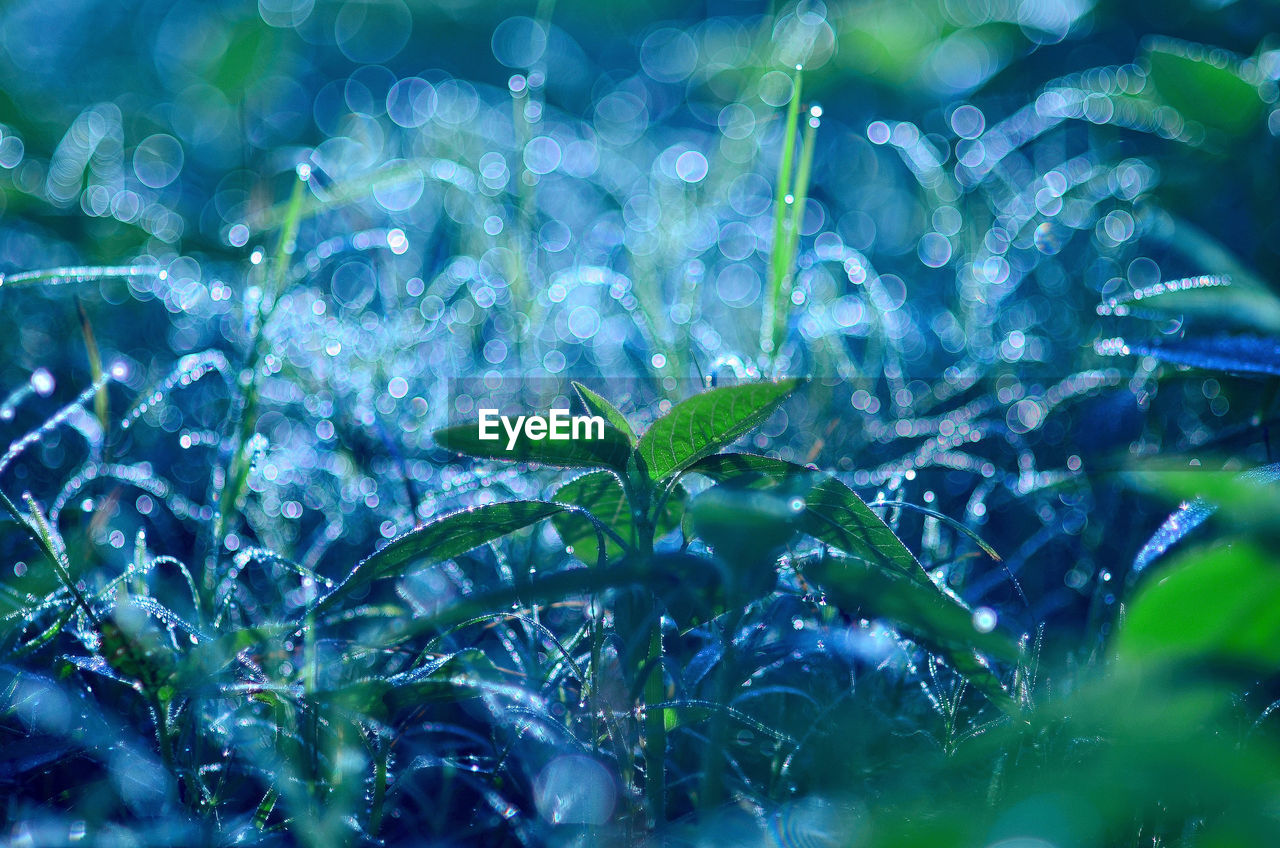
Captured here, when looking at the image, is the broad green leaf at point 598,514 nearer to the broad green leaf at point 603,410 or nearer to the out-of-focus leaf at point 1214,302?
the broad green leaf at point 603,410

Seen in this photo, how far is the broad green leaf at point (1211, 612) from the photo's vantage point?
0.62 meters

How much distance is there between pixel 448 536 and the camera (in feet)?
2.76

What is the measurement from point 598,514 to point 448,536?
0.17 metres

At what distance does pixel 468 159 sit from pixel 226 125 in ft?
3.86

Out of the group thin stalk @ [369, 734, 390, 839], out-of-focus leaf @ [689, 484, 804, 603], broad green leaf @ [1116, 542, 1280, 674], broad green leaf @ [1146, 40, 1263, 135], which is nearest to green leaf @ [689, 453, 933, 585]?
out-of-focus leaf @ [689, 484, 804, 603]

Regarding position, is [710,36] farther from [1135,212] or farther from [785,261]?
[785,261]

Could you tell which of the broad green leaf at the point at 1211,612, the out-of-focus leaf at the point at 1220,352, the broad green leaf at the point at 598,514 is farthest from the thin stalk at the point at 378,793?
the out-of-focus leaf at the point at 1220,352

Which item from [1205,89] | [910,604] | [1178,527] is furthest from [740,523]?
[1205,89]

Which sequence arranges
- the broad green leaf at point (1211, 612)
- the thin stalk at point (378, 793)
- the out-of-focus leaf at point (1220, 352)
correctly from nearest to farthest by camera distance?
the broad green leaf at point (1211, 612), the thin stalk at point (378, 793), the out-of-focus leaf at point (1220, 352)

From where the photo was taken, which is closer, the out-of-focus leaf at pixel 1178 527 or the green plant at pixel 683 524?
the green plant at pixel 683 524

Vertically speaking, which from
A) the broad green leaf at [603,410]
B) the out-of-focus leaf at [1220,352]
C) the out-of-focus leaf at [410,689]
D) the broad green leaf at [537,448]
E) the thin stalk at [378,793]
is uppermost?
the out-of-focus leaf at [1220,352]

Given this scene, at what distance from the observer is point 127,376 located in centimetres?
169

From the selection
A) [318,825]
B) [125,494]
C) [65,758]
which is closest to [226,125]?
[125,494]

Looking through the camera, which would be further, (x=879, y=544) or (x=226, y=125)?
(x=226, y=125)
